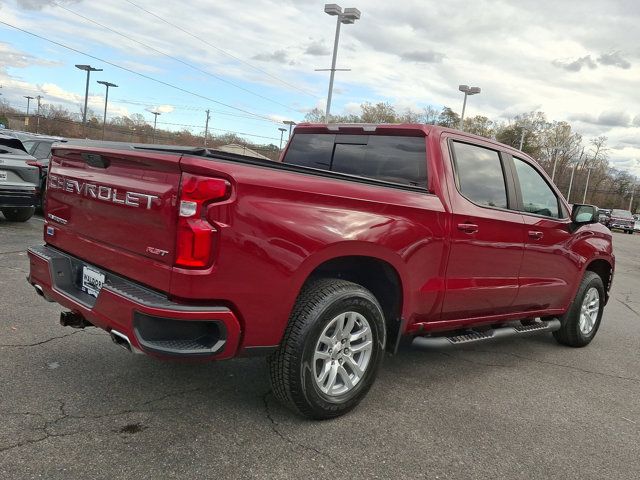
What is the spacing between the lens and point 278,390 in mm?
3184

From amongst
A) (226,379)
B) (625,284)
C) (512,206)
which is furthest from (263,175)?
(625,284)

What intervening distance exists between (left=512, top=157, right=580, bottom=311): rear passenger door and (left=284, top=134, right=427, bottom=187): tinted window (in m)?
1.17

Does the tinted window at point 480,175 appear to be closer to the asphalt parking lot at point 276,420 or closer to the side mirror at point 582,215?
the side mirror at point 582,215

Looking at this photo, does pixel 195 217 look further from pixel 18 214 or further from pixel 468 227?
pixel 18 214

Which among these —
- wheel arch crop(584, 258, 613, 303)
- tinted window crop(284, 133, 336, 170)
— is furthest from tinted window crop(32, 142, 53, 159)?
wheel arch crop(584, 258, 613, 303)

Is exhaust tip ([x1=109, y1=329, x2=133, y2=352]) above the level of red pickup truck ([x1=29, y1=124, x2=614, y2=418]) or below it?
below

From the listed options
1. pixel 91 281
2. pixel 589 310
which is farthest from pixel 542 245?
pixel 91 281

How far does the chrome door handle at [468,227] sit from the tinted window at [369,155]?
0.41 meters

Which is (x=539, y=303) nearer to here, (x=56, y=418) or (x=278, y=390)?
(x=278, y=390)

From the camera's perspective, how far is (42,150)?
11531 mm

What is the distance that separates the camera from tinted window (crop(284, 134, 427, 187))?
13.1 feet

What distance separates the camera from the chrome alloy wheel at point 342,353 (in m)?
3.26

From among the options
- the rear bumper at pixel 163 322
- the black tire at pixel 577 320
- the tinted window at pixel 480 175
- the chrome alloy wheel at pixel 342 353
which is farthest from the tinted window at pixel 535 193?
the rear bumper at pixel 163 322

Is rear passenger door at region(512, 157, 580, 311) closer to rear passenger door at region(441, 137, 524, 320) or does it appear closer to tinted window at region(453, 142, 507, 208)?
rear passenger door at region(441, 137, 524, 320)
